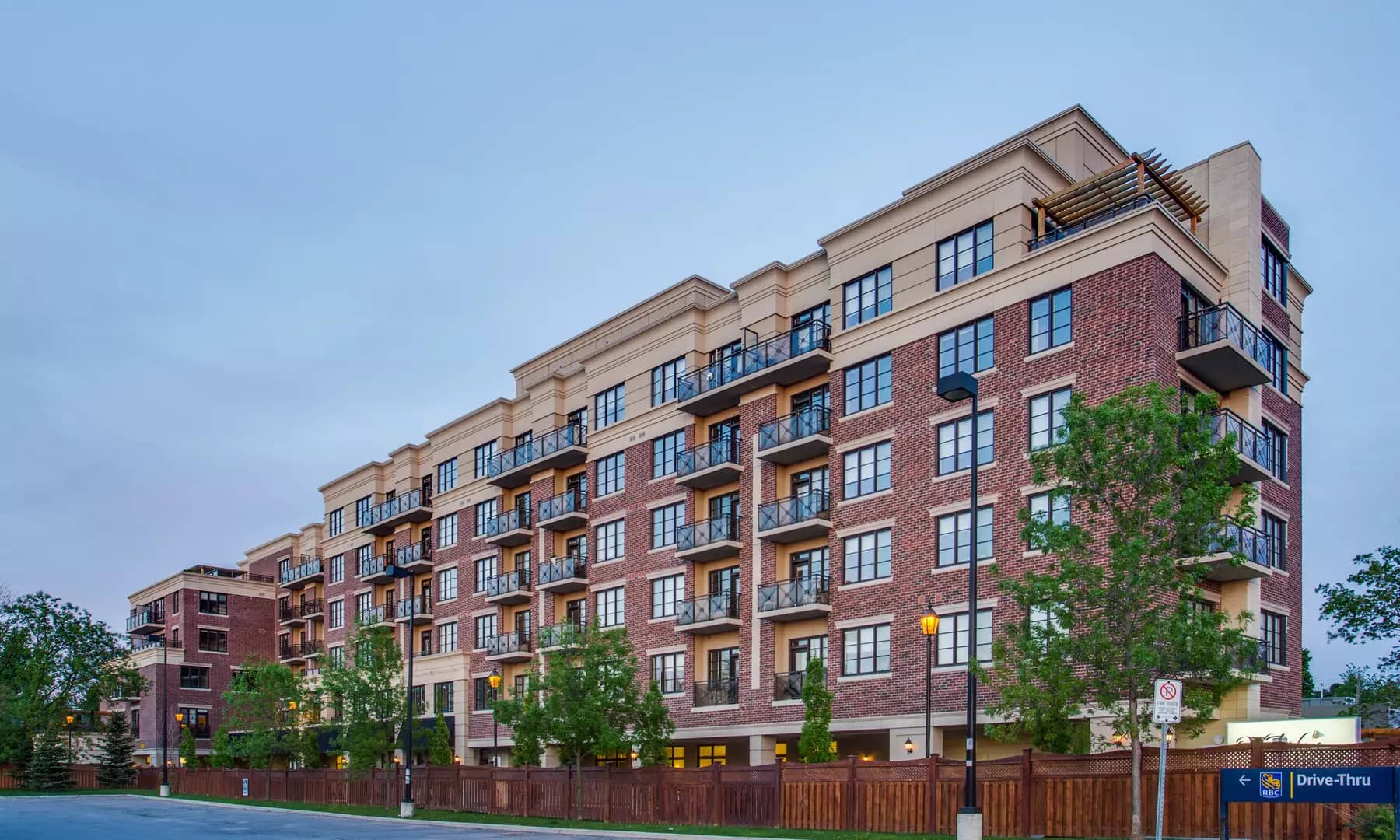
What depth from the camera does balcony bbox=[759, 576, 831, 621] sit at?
37500 millimetres

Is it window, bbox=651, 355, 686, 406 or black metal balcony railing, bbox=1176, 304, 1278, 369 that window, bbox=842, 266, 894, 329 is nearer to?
window, bbox=651, 355, 686, 406

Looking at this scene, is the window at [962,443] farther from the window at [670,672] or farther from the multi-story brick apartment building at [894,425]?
the window at [670,672]

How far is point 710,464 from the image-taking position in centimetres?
4191

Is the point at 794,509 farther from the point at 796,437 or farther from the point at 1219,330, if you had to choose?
the point at 1219,330

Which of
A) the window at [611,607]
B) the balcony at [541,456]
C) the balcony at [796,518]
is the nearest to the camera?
the balcony at [796,518]

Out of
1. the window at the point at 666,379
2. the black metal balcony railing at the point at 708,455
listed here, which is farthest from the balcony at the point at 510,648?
the black metal balcony railing at the point at 708,455

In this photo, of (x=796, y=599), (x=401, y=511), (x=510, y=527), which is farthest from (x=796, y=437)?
(x=401, y=511)

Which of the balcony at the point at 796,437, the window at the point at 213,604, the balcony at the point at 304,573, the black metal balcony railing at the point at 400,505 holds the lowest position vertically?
the window at the point at 213,604

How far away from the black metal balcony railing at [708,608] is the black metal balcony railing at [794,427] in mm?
5237

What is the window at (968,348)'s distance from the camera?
3381cm

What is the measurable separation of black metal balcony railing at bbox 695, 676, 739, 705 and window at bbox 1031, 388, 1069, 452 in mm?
13966

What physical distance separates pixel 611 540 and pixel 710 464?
26.4 ft

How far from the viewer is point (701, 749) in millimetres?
44344

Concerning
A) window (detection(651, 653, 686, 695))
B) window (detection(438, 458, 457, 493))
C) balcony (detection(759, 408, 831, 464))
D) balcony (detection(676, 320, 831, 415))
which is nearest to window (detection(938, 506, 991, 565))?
balcony (detection(759, 408, 831, 464))
